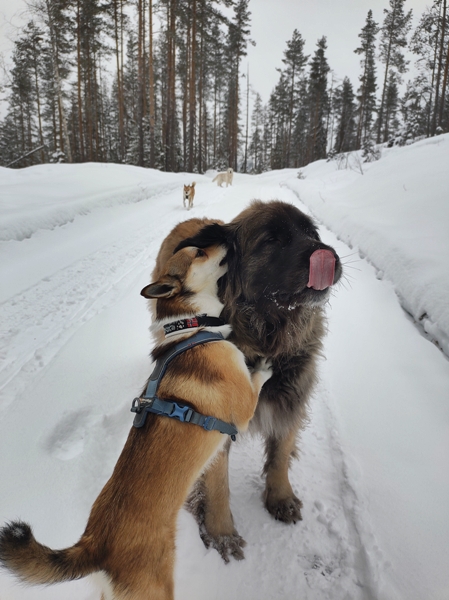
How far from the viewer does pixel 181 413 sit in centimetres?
132

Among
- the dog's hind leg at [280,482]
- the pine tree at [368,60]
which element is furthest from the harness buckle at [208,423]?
the pine tree at [368,60]

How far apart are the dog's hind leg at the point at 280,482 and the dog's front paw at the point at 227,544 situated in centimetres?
25

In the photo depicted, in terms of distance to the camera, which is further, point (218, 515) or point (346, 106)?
point (346, 106)

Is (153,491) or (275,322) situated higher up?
(275,322)

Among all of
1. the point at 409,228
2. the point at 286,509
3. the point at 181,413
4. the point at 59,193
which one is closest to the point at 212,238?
the point at 181,413

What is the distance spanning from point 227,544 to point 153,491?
0.76 metres

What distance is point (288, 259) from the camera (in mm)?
1769

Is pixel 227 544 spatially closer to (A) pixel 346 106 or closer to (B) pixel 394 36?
(B) pixel 394 36

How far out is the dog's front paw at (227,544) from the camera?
1594mm

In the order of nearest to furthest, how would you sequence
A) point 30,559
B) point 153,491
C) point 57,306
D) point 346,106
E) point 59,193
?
1. point 30,559
2. point 153,491
3. point 57,306
4. point 59,193
5. point 346,106

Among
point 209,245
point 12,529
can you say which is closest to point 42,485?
point 12,529

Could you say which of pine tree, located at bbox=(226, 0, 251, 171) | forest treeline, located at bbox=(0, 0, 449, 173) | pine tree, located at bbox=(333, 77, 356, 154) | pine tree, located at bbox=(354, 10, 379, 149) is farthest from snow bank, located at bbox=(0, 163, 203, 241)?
pine tree, located at bbox=(333, 77, 356, 154)

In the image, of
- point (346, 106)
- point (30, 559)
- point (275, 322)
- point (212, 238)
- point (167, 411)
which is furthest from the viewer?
point (346, 106)

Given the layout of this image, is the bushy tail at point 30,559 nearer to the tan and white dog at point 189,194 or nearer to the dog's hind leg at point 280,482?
the dog's hind leg at point 280,482
